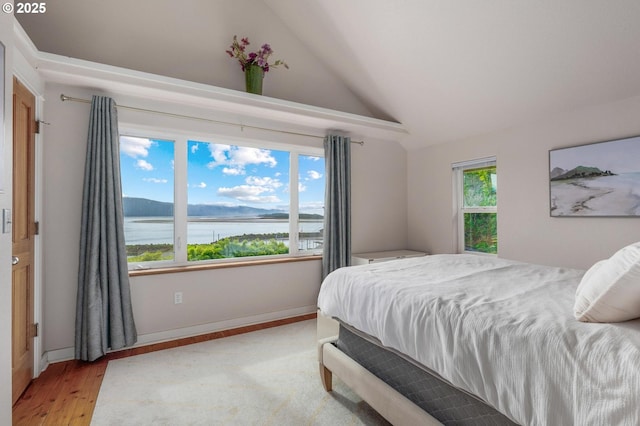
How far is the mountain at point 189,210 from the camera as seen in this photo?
296 cm

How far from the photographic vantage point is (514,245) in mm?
3299

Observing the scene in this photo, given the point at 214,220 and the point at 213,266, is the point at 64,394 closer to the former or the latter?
the point at 213,266

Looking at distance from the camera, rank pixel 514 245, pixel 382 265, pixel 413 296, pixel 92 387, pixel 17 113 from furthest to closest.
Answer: pixel 514 245 < pixel 382 265 < pixel 92 387 < pixel 17 113 < pixel 413 296

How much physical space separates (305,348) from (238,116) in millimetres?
2369

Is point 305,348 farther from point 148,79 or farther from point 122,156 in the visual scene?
point 148,79

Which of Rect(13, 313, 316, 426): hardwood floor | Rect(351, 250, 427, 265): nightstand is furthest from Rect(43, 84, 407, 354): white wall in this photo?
Rect(13, 313, 316, 426): hardwood floor

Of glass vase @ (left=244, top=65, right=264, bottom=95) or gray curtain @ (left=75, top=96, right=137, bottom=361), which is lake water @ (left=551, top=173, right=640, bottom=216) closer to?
glass vase @ (left=244, top=65, right=264, bottom=95)

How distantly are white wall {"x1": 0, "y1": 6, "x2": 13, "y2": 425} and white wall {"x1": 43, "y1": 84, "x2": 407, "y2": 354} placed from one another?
1.32 meters

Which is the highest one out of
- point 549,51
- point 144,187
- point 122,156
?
point 549,51

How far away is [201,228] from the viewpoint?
3326 mm

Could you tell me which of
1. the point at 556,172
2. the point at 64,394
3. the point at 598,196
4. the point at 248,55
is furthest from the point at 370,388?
the point at 248,55

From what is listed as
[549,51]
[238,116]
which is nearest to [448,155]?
[549,51]

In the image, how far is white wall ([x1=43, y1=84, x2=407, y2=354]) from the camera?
8.30ft

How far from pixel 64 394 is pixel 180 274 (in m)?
1.17
